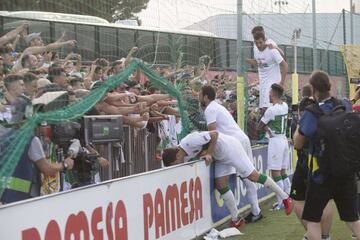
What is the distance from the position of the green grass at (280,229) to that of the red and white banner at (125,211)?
63 cm

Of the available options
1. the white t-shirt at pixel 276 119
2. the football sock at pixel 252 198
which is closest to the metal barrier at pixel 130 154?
the football sock at pixel 252 198

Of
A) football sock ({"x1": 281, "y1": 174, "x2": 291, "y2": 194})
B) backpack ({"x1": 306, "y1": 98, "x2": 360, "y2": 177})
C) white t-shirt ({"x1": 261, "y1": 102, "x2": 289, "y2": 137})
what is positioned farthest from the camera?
football sock ({"x1": 281, "y1": 174, "x2": 291, "y2": 194})

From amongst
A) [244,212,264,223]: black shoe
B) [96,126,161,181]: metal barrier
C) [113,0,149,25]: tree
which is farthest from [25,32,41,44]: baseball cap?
[244,212,264,223]: black shoe

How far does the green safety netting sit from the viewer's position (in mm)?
4680

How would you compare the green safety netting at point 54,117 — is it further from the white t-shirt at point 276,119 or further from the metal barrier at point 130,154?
the white t-shirt at point 276,119

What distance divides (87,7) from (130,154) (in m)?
1.96

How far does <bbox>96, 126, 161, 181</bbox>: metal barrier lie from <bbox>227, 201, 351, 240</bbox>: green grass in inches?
60.7

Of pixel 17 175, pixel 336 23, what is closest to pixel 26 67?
pixel 17 175

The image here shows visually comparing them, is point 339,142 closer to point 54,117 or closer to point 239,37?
point 54,117

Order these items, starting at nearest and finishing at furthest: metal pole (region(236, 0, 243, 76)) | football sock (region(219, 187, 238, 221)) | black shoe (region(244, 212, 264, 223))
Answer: football sock (region(219, 187, 238, 221)) < black shoe (region(244, 212, 264, 223)) < metal pole (region(236, 0, 243, 76))

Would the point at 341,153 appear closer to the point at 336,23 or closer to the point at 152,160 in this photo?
the point at 152,160

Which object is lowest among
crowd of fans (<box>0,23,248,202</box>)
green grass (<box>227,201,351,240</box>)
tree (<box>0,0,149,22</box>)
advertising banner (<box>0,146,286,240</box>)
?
green grass (<box>227,201,351,240</box>)

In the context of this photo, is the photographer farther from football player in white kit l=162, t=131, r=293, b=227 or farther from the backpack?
football player in white kit l=162, t=131, r=293, b=227

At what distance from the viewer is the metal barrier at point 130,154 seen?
7465 millimetres
